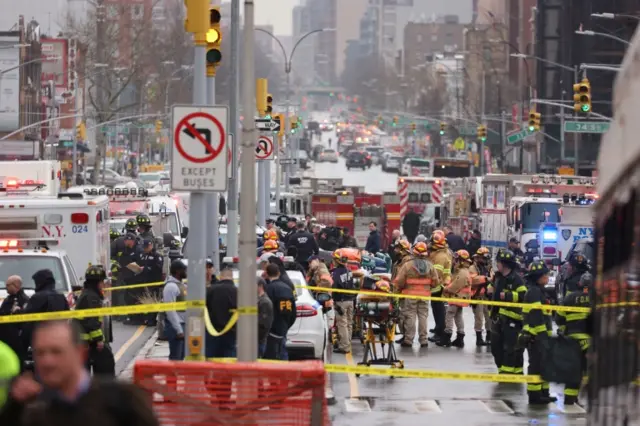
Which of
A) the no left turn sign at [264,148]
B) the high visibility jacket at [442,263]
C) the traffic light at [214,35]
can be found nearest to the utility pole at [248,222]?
the traffic light at [214,35]

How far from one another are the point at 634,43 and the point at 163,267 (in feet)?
72.1

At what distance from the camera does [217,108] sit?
14352 millimetres

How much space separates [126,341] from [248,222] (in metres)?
12.0

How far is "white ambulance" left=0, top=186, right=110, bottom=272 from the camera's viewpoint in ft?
76.5

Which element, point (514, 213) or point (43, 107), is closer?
point (514, 213)

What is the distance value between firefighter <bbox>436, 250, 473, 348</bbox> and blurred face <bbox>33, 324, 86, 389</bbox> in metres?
17.8

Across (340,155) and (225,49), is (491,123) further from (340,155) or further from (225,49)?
(340,155)

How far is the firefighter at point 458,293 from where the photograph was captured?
24309 mm

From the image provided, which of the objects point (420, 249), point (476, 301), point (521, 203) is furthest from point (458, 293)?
point (521, 203)

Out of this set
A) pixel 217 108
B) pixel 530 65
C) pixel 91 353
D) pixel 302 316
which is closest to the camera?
pixel 217 108

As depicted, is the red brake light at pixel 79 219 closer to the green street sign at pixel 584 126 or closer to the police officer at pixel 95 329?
the police officer at pixel 95 329

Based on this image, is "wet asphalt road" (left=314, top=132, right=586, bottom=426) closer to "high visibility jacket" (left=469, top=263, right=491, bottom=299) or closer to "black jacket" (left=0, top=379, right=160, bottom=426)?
"high visibility jacket" (left=469, top=263, right=491, bottom=299)

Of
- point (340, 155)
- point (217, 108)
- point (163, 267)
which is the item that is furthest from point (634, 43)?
point (340, 155)

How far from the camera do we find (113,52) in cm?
9612
